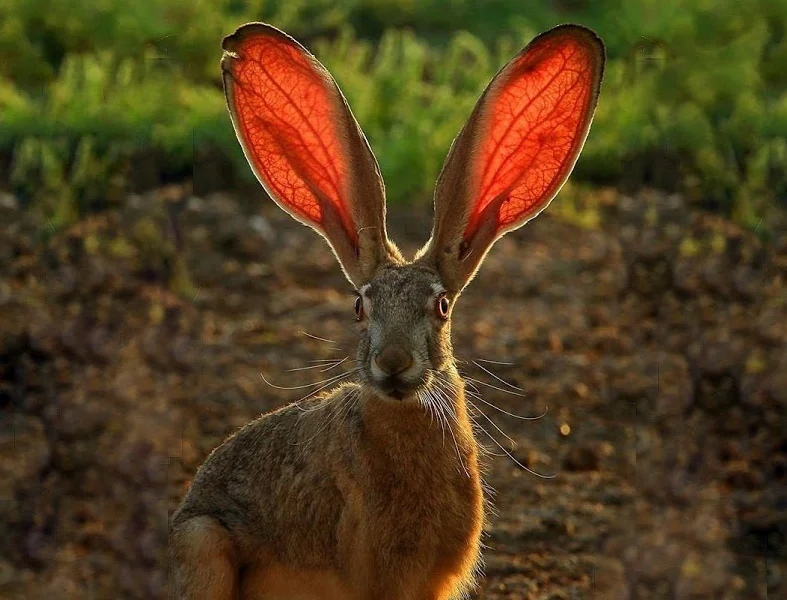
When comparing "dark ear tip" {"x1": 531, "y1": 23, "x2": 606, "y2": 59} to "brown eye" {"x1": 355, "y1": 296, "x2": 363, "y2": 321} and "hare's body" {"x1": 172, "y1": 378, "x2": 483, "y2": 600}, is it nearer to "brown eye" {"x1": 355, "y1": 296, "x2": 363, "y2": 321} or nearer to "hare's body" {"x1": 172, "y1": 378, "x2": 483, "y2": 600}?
"brown eye" {"x1": 355, "y1": 296, "x2": 363, "y2": 321}

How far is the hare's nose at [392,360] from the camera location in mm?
4441

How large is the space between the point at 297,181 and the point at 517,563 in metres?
2.05

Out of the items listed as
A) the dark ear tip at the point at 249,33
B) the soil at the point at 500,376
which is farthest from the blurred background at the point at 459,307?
the dark ear tip at the point at 249,33

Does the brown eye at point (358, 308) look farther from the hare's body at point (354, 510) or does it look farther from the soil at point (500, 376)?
the soil at point (500, 376)

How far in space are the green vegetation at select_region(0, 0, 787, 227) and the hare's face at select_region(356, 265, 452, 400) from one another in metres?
4.70

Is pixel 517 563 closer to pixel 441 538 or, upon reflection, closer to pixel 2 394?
pixel 441 538

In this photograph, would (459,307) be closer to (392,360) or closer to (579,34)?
(579,34)

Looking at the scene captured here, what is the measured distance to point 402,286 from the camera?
4.76 meters

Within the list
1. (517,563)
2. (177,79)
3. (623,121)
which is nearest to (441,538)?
(517,563)

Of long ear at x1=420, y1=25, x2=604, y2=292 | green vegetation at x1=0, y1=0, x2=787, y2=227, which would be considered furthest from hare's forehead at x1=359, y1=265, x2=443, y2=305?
green vegetation at x1=0, y1=0, x2=787, y2=227

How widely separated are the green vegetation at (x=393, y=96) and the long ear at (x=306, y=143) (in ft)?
14.7

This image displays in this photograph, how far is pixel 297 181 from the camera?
518 centimetres

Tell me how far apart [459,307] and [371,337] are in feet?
13.6

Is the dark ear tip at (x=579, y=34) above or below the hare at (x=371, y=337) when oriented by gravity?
above
